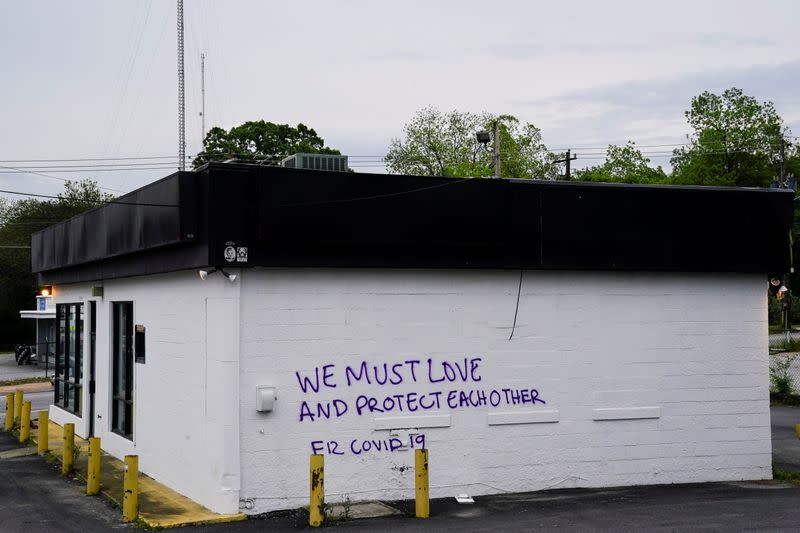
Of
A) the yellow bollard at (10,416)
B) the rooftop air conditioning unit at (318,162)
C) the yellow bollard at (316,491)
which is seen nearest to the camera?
the yellow bollard at (316,491)

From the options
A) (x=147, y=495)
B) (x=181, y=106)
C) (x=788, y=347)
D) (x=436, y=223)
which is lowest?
(x=147, y=495)

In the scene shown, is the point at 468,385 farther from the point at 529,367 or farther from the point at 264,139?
the point at 264,139

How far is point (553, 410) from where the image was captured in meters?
13.1

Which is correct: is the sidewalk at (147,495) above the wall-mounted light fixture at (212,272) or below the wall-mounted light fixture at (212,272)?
below

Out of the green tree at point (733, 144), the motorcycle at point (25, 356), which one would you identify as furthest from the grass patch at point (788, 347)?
the motorcycle at point (25, 356)

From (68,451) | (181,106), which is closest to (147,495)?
(68,451)

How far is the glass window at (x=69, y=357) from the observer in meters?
19.2

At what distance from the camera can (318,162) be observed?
1350 centimetres

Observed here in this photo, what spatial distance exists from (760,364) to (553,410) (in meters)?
3.60

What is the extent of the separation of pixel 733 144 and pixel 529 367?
57.0 m

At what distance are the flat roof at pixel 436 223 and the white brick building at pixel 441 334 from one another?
30mm

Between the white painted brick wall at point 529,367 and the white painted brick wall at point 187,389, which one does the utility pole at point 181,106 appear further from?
the white painted brick wall at point 529,367

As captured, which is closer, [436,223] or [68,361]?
[436,223]

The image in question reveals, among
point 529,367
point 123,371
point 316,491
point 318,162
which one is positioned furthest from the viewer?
point 123,371
